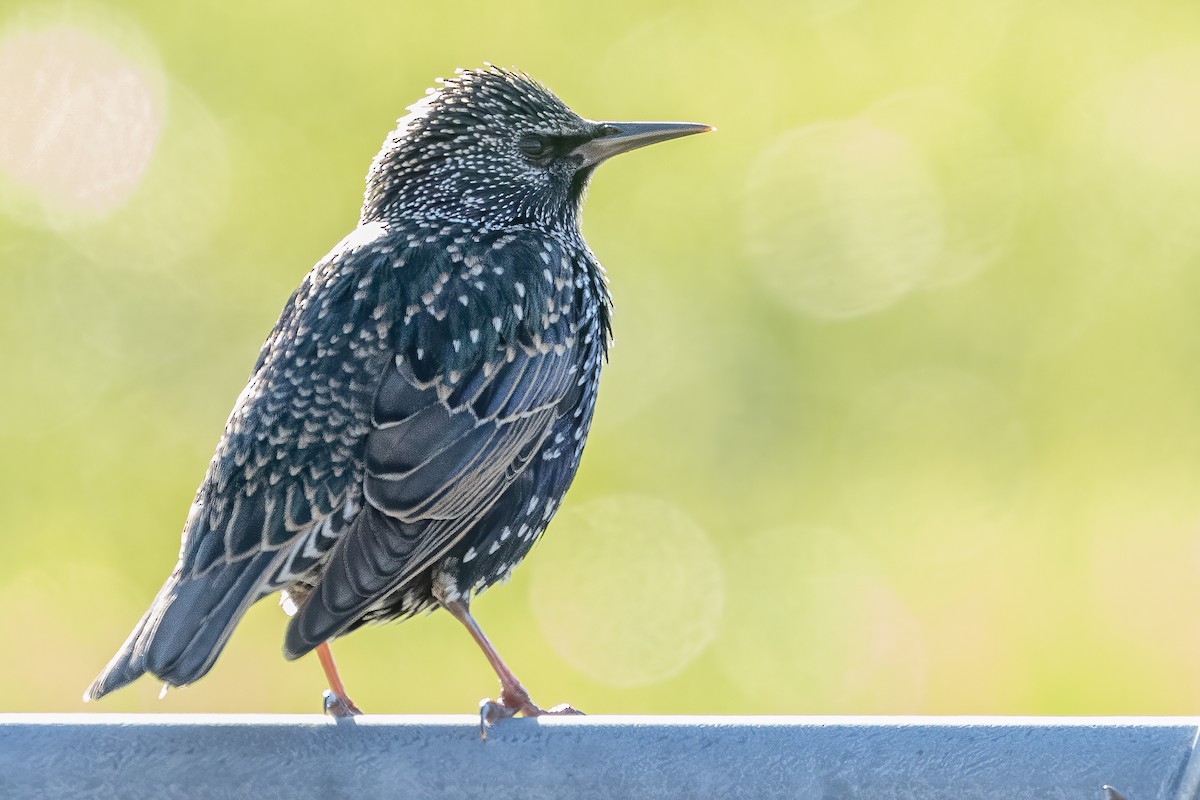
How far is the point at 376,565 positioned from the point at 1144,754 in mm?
1670

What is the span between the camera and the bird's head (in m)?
4.33

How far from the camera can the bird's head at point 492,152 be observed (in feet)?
14.2

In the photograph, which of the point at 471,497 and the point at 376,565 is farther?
the point at 471,497

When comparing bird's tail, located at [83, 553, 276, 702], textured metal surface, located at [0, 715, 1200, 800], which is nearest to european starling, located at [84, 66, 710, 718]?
bird's tail, located at [83, 553, 276, 702]

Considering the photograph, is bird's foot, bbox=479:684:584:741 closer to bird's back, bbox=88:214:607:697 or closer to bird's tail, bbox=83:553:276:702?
bird's back, bbox=88:214:607:697

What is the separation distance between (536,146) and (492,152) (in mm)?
136

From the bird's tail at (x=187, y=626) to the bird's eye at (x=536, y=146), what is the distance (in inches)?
63.1

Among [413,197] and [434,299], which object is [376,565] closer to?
[434,299]

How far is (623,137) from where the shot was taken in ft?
14.1

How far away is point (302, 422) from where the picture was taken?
3.48 meters

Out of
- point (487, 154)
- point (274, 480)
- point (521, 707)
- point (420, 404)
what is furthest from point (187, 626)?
point (487, 154)

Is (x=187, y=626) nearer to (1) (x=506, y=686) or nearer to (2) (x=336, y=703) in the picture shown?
(1) (x=506, y=686)

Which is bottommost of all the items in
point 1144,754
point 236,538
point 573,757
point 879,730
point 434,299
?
point 1144,754

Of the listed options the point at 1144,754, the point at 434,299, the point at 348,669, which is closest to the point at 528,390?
the point at 434,299
